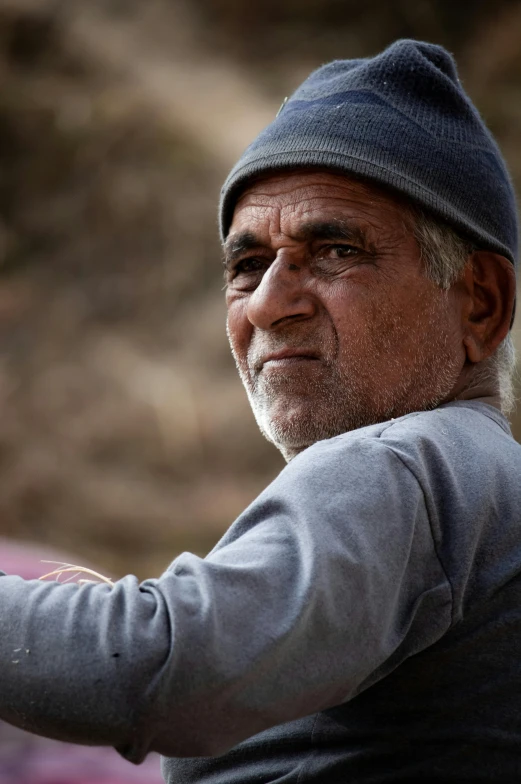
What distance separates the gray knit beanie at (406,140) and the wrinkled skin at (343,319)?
0.20 ft

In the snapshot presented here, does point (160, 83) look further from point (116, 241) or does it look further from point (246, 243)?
point (246, 243)

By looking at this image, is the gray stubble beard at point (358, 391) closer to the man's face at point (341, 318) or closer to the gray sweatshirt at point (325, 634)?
the man's face at point (341, 318)

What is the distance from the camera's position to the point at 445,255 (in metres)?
1.96

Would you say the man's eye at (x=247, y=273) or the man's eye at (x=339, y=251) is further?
the man's eye at (x=247, y=273)

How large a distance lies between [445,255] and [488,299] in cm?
15

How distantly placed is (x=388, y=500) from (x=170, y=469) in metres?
5.60

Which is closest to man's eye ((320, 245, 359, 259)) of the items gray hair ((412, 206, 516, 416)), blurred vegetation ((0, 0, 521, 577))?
gray hair ((412, 206, 516, 416))

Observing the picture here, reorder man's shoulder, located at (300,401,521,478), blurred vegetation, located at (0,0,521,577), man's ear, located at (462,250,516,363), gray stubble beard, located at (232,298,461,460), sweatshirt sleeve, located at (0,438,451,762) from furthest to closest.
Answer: blurred vegetation, located at (0,0,521,577), man's ear, located at (462,250,516,363), gray stubble beard, located at (232,298,461,460), man's shoulder, located at (300,401,521,478), sweatshirt sleeve, located at (0,438,451,762)

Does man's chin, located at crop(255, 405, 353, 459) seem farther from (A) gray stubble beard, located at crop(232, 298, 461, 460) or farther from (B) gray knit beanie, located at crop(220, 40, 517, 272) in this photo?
(B) gray knit beanie, located at crop(220, 40, 517, 272)

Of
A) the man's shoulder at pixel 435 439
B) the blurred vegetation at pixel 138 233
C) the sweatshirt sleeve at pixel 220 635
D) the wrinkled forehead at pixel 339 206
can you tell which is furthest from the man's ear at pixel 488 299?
the blurred vegetation at pixel 138 233

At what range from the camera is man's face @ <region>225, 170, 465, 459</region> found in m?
1.88

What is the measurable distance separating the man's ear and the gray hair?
0.08 ft

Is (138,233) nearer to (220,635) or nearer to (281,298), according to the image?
(281,298)

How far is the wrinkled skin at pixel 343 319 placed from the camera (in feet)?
6.16
